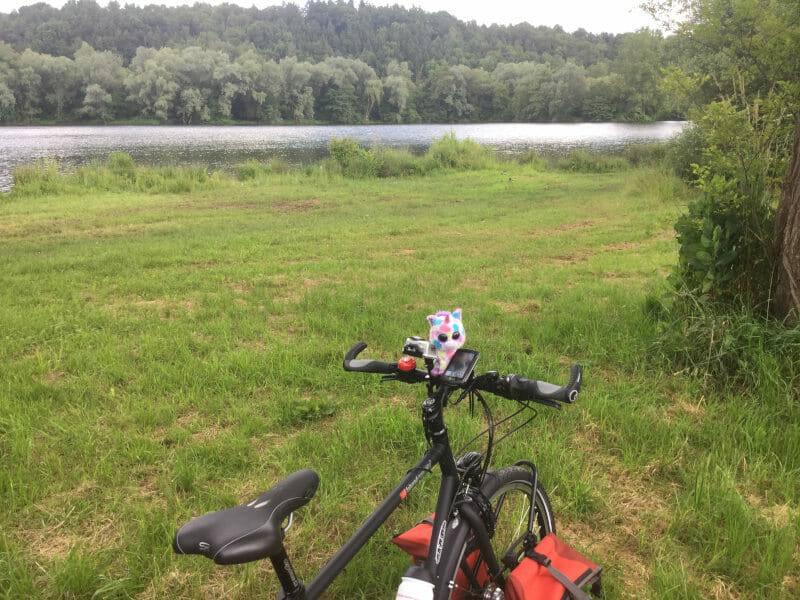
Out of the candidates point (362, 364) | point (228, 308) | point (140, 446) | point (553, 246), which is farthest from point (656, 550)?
point (553, 246)

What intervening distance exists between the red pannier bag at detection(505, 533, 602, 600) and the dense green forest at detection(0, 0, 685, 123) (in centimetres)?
4794

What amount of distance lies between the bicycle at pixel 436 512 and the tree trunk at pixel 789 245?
293 cm

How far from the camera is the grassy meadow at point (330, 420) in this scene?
2518 mm

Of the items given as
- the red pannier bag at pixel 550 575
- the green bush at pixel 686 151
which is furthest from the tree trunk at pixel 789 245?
the green bush at pixel 686 151

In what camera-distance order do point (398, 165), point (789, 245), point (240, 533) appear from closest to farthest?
point (240, 533), point (789, 245), point (398, 165)

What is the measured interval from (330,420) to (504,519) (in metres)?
1.60

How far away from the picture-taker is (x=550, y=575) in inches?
77.0

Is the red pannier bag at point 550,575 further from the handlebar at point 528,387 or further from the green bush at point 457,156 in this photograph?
the green bush at point 457,156

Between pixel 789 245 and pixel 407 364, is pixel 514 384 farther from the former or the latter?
pixel 789 245

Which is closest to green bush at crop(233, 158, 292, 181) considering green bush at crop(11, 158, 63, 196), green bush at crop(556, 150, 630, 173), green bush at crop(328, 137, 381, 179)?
green bush at crop(328, 137, 381, 179)

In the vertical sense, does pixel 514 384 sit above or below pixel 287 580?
above

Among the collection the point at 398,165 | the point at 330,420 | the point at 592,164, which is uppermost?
the point at 592,164

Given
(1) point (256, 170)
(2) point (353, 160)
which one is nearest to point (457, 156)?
(2) point (353, 160)

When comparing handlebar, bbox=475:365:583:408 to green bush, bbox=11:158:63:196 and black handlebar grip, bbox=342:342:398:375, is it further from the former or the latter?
green bush, bbox=11:158:63:196
